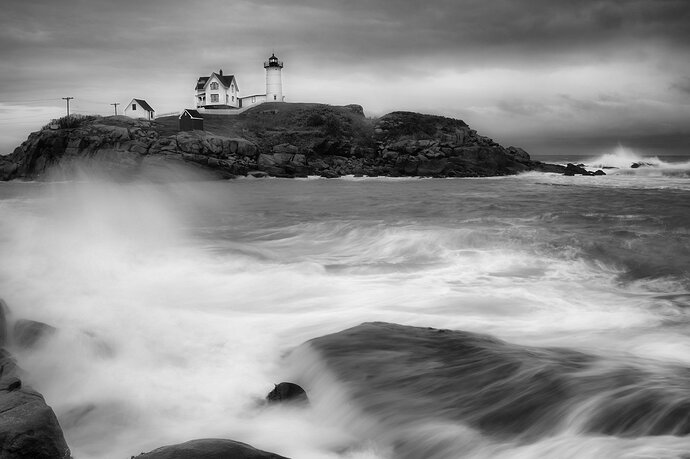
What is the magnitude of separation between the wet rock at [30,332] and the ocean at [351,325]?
133 mm

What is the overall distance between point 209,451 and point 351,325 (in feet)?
13.8

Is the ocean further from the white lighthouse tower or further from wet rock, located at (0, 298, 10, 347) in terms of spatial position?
the white lighthouse tower

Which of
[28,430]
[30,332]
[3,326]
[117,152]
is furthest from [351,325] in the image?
[117,152]

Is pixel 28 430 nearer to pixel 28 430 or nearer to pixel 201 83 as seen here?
pixel 28 430

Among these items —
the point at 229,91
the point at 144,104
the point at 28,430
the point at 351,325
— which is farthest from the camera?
the point at 229,91

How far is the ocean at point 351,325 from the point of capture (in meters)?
4.27

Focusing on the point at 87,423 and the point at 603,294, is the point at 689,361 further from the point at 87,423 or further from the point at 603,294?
the point at 87,423

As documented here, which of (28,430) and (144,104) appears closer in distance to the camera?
(28,430)

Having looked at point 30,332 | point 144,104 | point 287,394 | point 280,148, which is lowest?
point 287,394

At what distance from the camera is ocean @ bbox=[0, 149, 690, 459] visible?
14.0ft

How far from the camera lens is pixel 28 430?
3.23m

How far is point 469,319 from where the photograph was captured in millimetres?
7406

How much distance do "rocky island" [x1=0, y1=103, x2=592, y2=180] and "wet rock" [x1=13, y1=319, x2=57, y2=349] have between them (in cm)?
3982

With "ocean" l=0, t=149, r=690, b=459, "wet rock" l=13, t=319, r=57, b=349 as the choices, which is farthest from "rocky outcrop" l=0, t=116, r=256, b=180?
"wet rock" l=13, t=319, r=57, b=349
